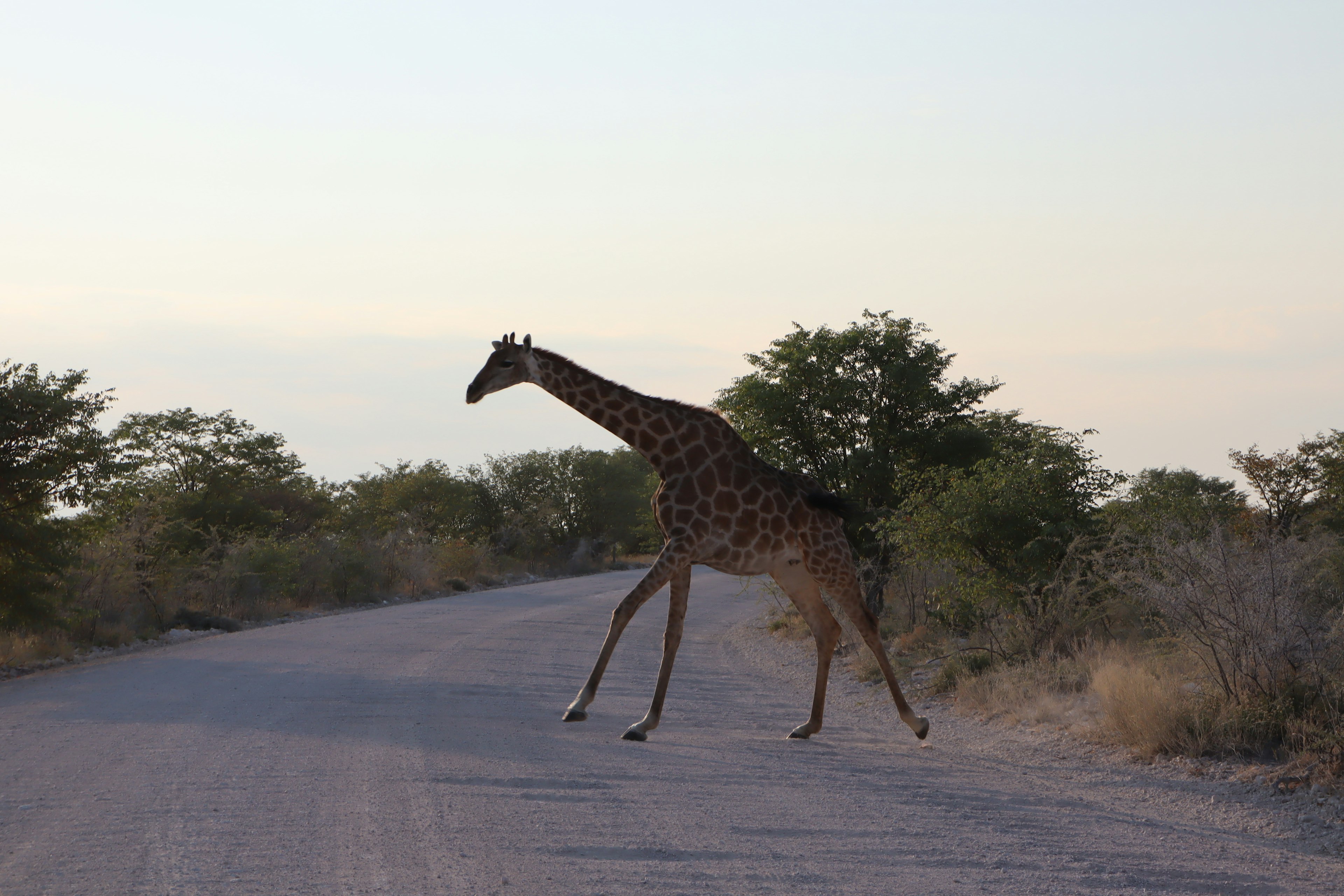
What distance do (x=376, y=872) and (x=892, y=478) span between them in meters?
15.1

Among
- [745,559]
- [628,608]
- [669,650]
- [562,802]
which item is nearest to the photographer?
[562,802]

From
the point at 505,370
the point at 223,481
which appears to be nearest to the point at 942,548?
the point at 505,370

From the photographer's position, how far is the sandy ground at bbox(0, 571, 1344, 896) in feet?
17.3

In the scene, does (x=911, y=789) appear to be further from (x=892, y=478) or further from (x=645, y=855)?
(x=892, y=478)

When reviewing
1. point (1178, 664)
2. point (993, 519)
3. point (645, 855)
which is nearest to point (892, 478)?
point (993, 519)

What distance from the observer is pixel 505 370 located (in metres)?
10.2

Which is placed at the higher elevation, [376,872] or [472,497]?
[472,497]

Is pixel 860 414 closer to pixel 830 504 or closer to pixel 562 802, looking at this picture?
pixel 830 504

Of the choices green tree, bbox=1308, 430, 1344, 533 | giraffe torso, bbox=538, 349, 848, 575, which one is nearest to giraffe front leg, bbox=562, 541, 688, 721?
giraffe torso, bbox=538, 349, 848, 575

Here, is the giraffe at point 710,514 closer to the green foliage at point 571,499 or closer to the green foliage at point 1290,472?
the green foliage at point 1290,472

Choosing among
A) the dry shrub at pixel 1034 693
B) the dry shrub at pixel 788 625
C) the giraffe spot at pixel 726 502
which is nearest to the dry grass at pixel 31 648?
the giraffe spot at pixel 726 502

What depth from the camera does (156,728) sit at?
358 inches

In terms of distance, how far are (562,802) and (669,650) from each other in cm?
325

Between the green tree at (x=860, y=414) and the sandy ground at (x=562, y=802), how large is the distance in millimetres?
7244
